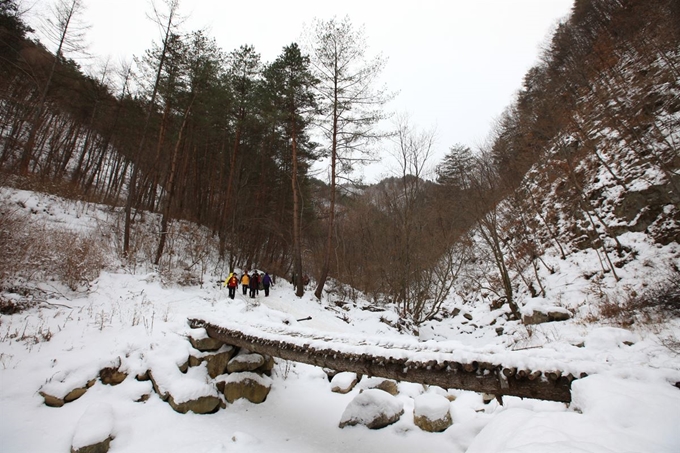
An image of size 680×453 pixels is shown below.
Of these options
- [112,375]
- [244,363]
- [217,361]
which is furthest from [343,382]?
[112,375]

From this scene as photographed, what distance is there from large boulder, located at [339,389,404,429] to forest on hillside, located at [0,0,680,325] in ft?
30.3

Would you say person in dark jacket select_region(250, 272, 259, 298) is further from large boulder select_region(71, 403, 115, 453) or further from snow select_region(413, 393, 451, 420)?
snow select_region(413, 393, 451, 420)

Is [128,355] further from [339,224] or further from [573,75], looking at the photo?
[573,75]

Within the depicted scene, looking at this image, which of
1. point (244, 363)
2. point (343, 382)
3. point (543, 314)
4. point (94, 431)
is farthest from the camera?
point (543, 314)

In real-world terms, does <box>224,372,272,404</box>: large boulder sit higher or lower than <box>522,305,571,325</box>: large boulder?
lower

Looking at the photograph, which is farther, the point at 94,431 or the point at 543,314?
the point at 543,314

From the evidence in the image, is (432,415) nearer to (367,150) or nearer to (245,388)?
(245,388)

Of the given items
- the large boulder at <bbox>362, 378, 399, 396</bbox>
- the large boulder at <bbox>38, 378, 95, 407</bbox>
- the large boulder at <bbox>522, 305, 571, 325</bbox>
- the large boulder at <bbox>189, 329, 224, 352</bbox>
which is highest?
the large boulder at <bbox>522, 305, 571, 325</bbox>

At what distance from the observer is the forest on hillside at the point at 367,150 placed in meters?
10.7

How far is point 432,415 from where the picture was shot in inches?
188

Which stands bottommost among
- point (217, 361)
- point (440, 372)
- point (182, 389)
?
point (182, 389)

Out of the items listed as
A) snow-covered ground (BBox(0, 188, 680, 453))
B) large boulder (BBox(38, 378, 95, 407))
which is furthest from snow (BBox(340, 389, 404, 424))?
large boulder (BBox(38, 378, 95, 407))

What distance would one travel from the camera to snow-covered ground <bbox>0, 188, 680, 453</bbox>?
2.36m

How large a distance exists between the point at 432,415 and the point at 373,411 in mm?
1027
